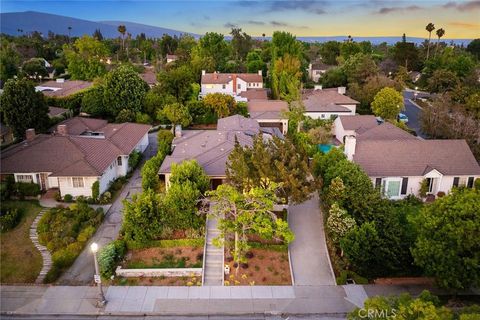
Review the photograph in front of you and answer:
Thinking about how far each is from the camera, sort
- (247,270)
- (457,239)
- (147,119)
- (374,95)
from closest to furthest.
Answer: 1. (457,239)
2. (247,270)
3. (147,119)
4. (374,95)

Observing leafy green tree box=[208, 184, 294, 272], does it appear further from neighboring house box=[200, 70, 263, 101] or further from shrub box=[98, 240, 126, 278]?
neighboring house box=[200, 70, 263, 101]

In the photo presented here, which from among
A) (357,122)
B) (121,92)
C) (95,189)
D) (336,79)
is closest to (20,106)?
(121,92)

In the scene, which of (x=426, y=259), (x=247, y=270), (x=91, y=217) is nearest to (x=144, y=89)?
(x=91, y=217)

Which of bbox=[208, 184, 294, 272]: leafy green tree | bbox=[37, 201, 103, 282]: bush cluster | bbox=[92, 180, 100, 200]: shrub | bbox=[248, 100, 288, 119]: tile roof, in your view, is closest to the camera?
bbox=[208, 184, 294, 272]: leafy green tree

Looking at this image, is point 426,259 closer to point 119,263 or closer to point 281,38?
point 119,263

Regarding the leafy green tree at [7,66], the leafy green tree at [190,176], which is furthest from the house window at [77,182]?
the leafy green tree at [7,66]

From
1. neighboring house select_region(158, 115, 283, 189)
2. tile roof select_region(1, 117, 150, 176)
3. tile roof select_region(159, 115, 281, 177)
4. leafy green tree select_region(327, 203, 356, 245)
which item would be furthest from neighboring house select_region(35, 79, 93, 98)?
leafy green tree select_region(327, 203, 356, 245)
